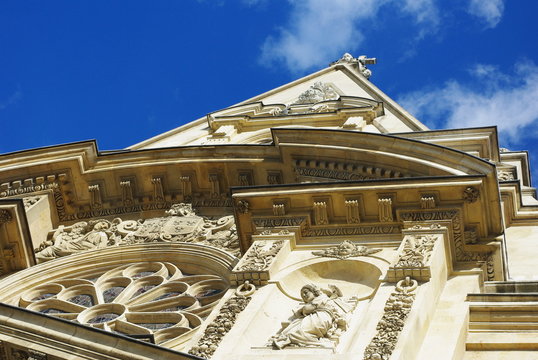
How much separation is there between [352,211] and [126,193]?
8.08 metres

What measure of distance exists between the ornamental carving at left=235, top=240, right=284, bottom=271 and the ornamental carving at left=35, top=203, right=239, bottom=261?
3464mm

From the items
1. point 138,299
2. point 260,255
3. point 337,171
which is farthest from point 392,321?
point 337,171

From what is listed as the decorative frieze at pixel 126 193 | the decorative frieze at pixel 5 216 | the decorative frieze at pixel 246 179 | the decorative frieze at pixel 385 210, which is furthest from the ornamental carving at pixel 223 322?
the decorative frieze at pixel 126 193

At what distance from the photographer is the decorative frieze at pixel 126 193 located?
27953mm

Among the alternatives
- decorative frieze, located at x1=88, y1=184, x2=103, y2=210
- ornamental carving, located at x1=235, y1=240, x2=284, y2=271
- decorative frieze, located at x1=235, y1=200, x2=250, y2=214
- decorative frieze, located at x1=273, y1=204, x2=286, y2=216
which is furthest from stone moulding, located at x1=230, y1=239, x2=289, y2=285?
decorative frieze, located at x1=88, y1=184, x2=103, y2=210

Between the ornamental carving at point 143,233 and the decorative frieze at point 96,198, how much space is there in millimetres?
577

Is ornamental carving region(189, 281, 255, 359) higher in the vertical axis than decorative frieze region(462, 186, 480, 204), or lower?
lower

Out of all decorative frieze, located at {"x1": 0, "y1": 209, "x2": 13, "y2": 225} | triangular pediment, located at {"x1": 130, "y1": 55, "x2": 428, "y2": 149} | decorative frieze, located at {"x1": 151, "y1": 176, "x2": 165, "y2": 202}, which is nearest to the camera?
decorative frieze, located at {"x1": 0, "y1": 209, "x2": 13, "y2": 225}

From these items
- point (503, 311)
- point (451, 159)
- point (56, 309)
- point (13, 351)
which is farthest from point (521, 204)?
point (13, 351)

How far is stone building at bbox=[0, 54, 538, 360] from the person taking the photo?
1802 cm

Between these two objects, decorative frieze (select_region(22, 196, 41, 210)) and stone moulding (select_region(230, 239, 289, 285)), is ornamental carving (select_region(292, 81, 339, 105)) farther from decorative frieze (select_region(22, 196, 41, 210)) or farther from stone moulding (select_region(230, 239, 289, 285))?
stone moulding (select_region(230, 239, 289, 285))

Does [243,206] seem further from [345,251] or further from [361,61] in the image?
[361,61]

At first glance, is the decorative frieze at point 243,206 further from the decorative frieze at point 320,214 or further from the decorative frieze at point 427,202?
the decorative frieze at point 427,202

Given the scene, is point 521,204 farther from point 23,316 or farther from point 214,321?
point 23,316
